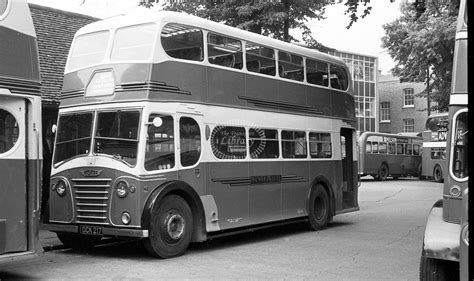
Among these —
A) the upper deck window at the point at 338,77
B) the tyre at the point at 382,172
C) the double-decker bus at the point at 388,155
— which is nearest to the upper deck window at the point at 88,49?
the upper deck window at the point at 338,77

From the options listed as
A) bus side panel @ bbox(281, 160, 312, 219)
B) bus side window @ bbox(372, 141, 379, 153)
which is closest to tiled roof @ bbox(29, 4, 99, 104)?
bus side panel @ bbox(281, 160, 312, 219)

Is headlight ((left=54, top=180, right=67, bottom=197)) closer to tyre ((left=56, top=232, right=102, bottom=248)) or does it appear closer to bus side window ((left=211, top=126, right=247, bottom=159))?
tyre ((left=56, top=232, right=102, bottom=248))

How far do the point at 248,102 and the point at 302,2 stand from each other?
23.1ft

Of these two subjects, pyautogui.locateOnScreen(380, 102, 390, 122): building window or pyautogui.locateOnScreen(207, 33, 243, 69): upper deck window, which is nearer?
pyautogui.locateOnScreen(207, 33, 243, 69): upper deck window

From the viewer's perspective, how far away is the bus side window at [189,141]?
9.24m

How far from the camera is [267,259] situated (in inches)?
355

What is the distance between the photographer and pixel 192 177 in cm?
934

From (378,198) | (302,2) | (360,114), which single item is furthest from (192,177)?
(360,114)

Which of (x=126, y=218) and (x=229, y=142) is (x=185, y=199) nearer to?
(x=126, y=218)

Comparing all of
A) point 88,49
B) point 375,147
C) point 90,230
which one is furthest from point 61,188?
point 375,147

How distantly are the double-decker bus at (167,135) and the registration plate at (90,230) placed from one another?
0.7 inches

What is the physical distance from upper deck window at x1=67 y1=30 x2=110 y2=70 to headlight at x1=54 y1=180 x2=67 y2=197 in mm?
2059

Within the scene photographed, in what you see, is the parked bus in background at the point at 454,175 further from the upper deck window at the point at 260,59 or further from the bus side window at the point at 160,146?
the upper deck window at the point at 260,59

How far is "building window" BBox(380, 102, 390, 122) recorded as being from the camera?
56.9 m
